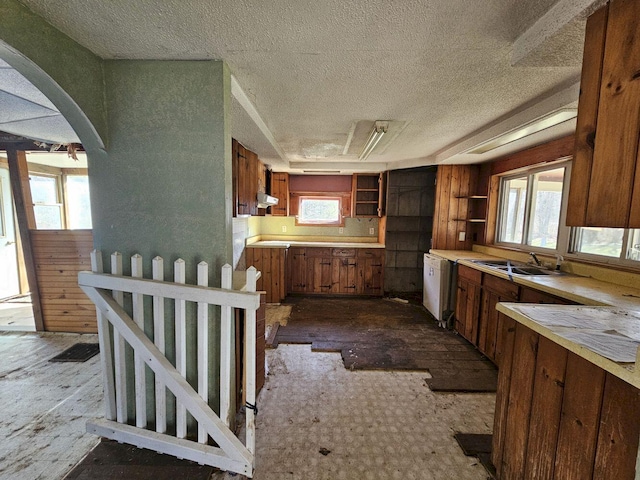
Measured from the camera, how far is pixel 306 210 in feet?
16.1

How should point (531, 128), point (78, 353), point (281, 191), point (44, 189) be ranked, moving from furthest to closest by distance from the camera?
point (281, 191) → point (44, 189) → point (78, 353) → point (531, 128)

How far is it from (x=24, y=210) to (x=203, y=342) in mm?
3120

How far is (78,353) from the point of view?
2.44 meters

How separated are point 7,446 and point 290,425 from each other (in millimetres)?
1673

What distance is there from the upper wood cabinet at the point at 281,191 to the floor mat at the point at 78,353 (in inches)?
118

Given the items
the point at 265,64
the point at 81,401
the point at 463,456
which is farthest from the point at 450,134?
the point at 81,401

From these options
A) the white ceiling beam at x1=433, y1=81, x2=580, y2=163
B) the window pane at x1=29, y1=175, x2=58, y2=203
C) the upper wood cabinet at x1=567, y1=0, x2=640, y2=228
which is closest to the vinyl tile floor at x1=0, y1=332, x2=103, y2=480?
the window pane at x1=29, y1=175, x2=58, y2=203

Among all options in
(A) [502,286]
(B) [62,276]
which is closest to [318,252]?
(A) [502,286]

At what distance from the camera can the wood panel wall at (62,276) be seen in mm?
2799

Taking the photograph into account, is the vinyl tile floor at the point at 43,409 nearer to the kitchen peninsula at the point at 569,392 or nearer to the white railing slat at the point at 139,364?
the white railing slat at the point at 139,364

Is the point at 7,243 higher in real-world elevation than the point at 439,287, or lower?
higher

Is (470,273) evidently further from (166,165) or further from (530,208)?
(166,165)

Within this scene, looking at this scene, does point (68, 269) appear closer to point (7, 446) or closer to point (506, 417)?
point (7, 446)

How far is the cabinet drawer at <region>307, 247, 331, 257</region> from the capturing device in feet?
14.4
